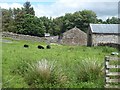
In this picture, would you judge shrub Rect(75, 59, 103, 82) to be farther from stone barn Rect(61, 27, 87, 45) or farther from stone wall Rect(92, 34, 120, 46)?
stone barn Rect(61, 27, 87, 45)

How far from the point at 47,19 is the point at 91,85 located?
214 feet

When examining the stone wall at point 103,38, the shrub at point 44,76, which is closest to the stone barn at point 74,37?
the stone wall at point 103,38

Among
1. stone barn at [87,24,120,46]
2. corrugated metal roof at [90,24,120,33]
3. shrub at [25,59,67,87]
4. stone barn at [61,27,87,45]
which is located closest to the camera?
shrub at [25,59,67,87]

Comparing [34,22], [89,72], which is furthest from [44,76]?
[34,22]

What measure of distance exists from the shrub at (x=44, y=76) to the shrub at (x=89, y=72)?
2.51ft

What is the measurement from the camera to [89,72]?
9727 millimetres

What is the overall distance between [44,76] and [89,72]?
1.71 m

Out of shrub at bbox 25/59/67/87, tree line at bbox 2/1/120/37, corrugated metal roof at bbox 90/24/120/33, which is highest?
tree line at bbox 2/1/120/37

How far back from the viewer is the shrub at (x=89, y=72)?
967 cm

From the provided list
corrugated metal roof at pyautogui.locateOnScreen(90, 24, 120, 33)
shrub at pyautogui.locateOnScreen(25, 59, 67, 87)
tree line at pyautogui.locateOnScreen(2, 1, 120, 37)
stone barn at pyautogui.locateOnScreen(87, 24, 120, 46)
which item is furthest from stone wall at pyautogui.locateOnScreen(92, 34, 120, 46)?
shrub at pyautogui.locateOnScreen(25, 59, 67, 87)

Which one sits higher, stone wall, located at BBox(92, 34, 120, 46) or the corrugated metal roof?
the corrugated metal roof

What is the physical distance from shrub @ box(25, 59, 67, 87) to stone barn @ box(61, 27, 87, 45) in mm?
38932

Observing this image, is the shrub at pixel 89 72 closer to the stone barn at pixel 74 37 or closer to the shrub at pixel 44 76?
the shrub at pixel 44 76

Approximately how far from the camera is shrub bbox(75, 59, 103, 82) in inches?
381
